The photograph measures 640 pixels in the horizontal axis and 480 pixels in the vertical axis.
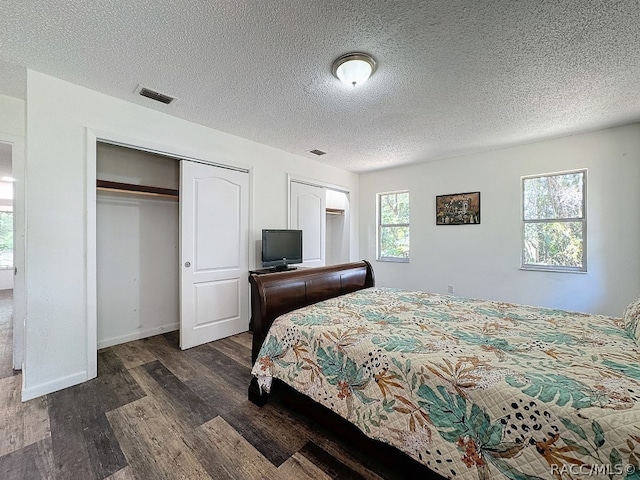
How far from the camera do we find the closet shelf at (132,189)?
8.70 feet

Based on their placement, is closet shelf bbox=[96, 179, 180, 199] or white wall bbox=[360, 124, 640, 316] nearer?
closet shelf bbox=[96, 179, 180, 199]

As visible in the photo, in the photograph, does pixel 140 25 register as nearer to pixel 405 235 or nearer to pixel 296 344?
pixel 296 344

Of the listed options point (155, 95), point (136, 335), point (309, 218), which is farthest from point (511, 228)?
point (136, 335)

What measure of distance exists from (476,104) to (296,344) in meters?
2.65

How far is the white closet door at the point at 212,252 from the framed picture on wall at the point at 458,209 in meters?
3.03

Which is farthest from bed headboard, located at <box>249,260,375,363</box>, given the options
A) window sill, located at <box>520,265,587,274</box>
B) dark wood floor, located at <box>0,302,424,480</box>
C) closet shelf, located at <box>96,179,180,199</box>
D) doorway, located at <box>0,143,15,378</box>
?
window sill, located at <box>520,265,587,274</box>

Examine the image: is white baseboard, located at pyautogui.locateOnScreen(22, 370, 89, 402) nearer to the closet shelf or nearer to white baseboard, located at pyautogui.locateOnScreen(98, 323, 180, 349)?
white baseboard, located at pyautogui.locateOnScreen(98, 323, 180, 349)

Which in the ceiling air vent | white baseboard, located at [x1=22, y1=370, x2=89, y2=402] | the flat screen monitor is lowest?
white baseboard, located at [x1=22, y1=370, x2=89, y2=402]

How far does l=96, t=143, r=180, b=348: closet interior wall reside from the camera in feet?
9.59

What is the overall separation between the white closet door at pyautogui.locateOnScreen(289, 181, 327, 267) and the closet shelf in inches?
62.9

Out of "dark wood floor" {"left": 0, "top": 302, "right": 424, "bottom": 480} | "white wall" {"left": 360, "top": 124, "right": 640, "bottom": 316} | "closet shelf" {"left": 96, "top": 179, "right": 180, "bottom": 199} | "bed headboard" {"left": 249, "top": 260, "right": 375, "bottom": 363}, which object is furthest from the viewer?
"white wall" {"left": 360, "top": 124, "right": 640, "bottom": 316}

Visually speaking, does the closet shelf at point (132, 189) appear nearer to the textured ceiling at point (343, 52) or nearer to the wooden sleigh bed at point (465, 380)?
the textured ceiling at point (343, 52)

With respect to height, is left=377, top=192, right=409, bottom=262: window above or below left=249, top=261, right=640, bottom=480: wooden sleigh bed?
above

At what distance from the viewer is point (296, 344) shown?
1.69 metres
